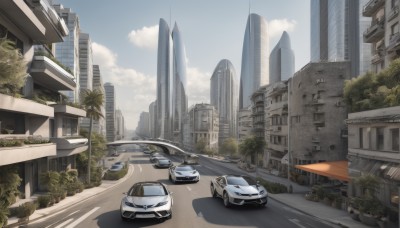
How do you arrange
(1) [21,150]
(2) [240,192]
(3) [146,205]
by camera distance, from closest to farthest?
(3) [146,205] < (2) [240,192] < (1) [21,150]

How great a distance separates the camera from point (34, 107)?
19.5 metres

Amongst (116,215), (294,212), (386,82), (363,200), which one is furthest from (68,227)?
(386,82)

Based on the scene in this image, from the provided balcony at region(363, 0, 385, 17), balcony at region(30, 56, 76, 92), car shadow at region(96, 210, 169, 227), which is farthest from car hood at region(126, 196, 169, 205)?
balcony at region(363, 0, 385, 17)

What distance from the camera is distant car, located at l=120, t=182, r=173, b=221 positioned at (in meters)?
11.8

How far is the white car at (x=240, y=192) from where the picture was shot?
14.5 meters

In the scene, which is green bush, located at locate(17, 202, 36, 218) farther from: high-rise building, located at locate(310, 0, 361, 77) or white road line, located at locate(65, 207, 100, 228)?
high-rise building, located at locate(310, 0, 361, 77)

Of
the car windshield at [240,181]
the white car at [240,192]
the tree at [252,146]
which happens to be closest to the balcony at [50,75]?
the white car at [240,192]

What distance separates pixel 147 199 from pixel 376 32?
32.0m

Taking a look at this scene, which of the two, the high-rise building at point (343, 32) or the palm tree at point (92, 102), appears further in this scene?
the high-rise building at point (343, 32)

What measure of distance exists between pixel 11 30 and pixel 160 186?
44.7 ft

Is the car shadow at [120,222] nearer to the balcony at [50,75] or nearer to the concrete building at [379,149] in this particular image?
the concrete building at [379,149]

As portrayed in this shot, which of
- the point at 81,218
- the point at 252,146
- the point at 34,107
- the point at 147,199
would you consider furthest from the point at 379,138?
→ the point at 252,146

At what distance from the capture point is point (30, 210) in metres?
13.6

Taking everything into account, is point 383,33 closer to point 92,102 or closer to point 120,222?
point 92,102
